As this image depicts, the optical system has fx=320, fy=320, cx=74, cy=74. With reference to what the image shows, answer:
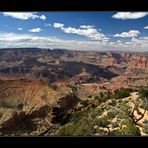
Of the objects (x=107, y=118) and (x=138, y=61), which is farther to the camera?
(x=138, y=61)

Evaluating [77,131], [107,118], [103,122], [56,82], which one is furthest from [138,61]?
[77,131]

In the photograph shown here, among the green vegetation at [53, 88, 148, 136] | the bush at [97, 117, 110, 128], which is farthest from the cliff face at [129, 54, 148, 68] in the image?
the bush at [97, 117, 110, 128]

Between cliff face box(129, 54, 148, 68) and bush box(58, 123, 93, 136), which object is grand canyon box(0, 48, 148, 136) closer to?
cliff face box(129, 54, 148, 68)

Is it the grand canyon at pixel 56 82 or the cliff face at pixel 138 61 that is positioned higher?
the cliff face at pixel 138 61

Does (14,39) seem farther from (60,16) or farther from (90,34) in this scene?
Answer: (90,34)

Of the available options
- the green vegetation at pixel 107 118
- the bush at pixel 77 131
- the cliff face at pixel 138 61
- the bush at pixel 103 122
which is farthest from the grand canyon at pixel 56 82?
the bush at pixel 103 122

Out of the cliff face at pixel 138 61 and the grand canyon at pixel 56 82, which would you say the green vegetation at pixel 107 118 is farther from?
the cliff face at pixel 138 61

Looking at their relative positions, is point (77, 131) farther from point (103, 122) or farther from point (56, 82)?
point (56, 82)
